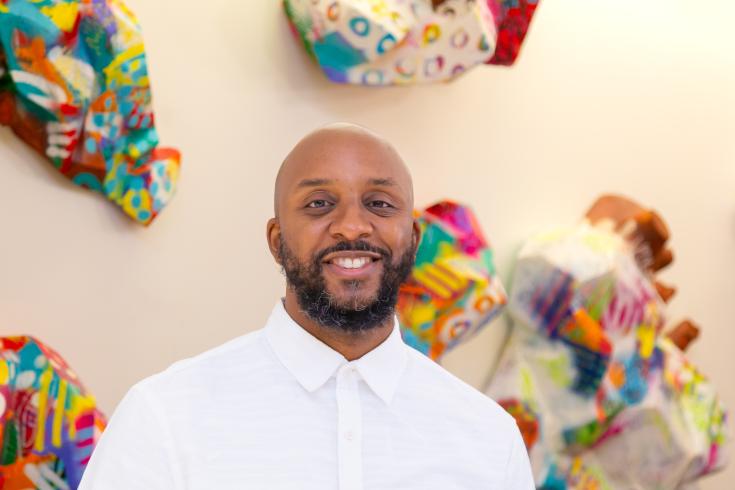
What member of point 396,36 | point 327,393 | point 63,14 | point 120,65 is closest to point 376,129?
point 396,36

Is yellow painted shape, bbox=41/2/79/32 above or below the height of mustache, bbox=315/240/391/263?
above

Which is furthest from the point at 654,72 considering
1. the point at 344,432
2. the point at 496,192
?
the point at 344,432

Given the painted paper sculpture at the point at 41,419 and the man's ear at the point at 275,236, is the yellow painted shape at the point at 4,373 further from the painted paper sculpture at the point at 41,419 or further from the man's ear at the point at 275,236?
the man's ear at the point at 275,236

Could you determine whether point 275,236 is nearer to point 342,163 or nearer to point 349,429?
point 342,163

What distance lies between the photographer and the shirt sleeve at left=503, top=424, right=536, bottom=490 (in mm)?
965

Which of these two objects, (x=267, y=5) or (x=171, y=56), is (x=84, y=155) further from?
(x=267, y=5)

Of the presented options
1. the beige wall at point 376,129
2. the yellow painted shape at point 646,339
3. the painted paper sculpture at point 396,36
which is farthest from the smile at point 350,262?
the yellow painted shape at point 646,339

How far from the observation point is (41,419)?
1.25 meters

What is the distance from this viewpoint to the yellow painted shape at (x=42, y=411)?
125 cm

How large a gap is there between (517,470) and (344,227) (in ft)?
0.92

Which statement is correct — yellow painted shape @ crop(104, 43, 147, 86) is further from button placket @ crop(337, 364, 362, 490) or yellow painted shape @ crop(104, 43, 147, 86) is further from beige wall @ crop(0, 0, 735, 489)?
button placket @ crop(337, 364, 362, 490)

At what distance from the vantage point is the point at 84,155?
1396 millimetres

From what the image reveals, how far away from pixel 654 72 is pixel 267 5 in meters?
1.12

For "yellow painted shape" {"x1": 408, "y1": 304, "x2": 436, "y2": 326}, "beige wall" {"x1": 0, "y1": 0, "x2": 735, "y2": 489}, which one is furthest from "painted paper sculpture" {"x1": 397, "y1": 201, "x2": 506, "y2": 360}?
"beige wall" {"x1": 0, "y1": 0, "x2": 735, "y2": 489}
